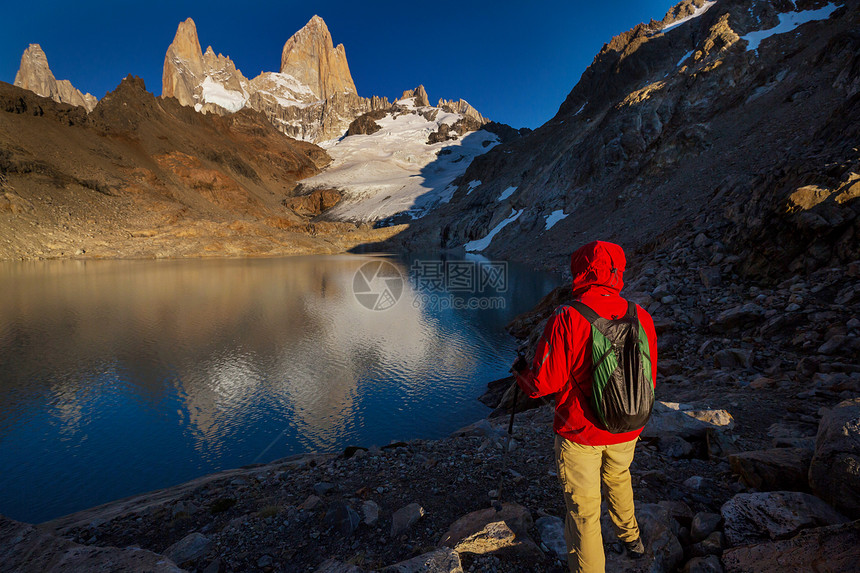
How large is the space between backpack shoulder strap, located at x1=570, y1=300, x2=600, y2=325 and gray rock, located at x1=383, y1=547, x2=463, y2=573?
2209mm

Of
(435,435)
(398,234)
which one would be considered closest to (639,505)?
(435,435)

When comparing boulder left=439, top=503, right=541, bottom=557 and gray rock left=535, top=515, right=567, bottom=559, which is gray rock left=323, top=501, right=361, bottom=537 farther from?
gray rock left=535, top=515, right=567, bottom=559

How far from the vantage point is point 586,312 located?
8.98 ft

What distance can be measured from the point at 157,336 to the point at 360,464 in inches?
602

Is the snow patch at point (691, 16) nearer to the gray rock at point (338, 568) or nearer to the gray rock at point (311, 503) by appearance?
the gray rock at point (311, 503)

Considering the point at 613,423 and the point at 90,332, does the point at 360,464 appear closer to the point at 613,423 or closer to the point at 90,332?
the point at 613,423

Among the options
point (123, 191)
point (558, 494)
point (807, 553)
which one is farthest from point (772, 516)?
point (123, 191)

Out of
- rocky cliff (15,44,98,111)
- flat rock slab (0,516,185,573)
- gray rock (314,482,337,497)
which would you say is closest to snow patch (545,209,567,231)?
gray rock (314,482,337,497)

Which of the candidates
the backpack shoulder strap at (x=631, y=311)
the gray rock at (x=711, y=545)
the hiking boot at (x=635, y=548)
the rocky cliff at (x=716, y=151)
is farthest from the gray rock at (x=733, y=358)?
the backpack shoulder strap at (x=631, y=311)

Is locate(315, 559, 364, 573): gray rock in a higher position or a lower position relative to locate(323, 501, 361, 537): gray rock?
higher

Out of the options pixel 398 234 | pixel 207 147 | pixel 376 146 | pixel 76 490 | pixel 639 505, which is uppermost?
pixel 376 146

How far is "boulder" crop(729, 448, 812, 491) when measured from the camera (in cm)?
324

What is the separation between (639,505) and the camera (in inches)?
140

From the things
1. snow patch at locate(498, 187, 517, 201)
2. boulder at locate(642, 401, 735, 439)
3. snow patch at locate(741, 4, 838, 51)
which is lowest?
boulder at locate(642, 401, 735, 439)
